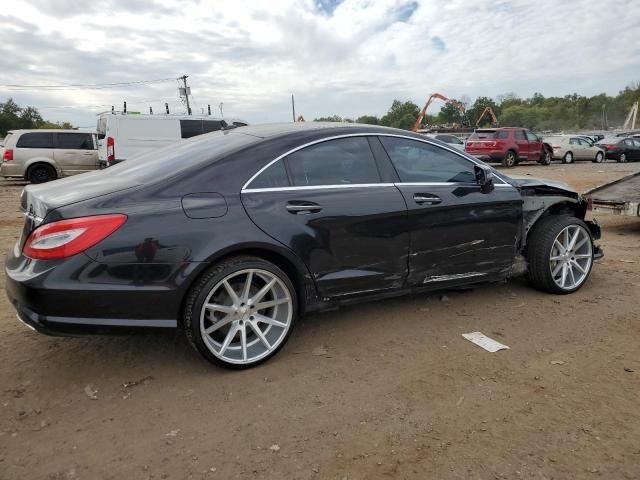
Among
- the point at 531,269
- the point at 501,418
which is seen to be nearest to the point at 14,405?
the point at 501,418

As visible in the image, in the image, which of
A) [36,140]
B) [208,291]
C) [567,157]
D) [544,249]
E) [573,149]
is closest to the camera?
[208,291]

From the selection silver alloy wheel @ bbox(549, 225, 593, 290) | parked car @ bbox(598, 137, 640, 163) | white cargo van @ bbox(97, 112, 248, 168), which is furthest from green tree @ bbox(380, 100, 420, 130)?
silver alloy wheel @ bbox(549, 225, 593, 290)

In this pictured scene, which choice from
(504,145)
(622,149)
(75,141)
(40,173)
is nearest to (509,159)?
(504,145)

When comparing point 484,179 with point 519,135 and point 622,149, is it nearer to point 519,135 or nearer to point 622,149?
point 519,135

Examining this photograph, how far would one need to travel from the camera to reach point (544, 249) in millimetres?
4410

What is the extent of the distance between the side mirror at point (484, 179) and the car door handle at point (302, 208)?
4.77 feet

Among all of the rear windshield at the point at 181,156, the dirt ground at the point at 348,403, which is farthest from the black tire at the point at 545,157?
the rear windshield at the point at 181,156

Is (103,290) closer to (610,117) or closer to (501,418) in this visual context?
(501,418)

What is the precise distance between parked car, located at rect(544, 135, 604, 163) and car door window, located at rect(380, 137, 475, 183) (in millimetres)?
23287

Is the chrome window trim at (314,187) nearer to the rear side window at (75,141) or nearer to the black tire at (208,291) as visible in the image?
the black tire at (208,291)

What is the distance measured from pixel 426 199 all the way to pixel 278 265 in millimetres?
1228

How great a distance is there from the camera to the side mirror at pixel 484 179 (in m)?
4.05

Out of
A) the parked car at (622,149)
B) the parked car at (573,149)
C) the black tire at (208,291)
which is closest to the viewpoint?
the black tire at (208,291)

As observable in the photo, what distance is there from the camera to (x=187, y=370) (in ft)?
10.6
